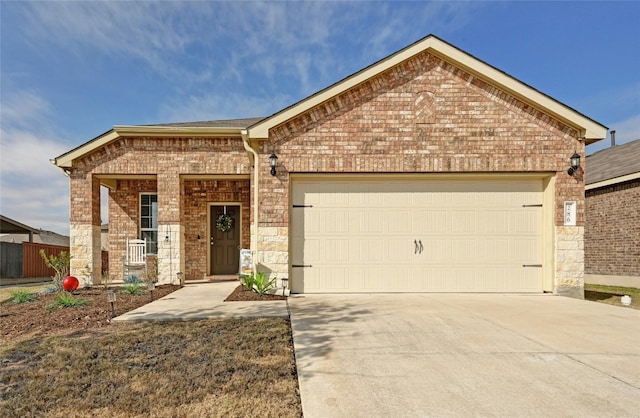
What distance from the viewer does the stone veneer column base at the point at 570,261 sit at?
6.91 metres

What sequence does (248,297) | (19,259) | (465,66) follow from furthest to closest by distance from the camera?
(19,259), (465,66), (248,297)

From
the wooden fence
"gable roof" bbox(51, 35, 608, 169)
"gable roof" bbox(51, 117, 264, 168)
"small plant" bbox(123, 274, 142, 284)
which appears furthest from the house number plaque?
the wooden fence

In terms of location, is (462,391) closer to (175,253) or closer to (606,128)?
(606,128)

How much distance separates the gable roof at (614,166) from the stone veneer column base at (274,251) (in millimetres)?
10426

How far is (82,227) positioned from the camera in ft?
28.3

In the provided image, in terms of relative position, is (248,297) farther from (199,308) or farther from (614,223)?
(614,223)

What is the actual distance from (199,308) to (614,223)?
12294 mm

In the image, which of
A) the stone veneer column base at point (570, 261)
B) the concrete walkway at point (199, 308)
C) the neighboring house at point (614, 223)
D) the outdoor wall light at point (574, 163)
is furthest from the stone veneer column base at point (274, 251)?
the neighboring house at point (614, 223)

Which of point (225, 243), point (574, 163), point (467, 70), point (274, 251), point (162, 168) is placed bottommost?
point (225, 243)

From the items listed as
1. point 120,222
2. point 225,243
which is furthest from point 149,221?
point 225,243

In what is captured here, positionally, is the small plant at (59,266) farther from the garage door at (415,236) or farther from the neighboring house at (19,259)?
the neighboring house at (19,259)

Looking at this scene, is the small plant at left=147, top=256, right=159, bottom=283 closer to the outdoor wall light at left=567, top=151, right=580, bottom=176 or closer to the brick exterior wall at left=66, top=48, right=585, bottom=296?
the brick exterior wall at left=66, top=48, right=585, bottom=296

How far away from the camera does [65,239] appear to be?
90.2 feet

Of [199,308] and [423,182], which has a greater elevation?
[423,182]
